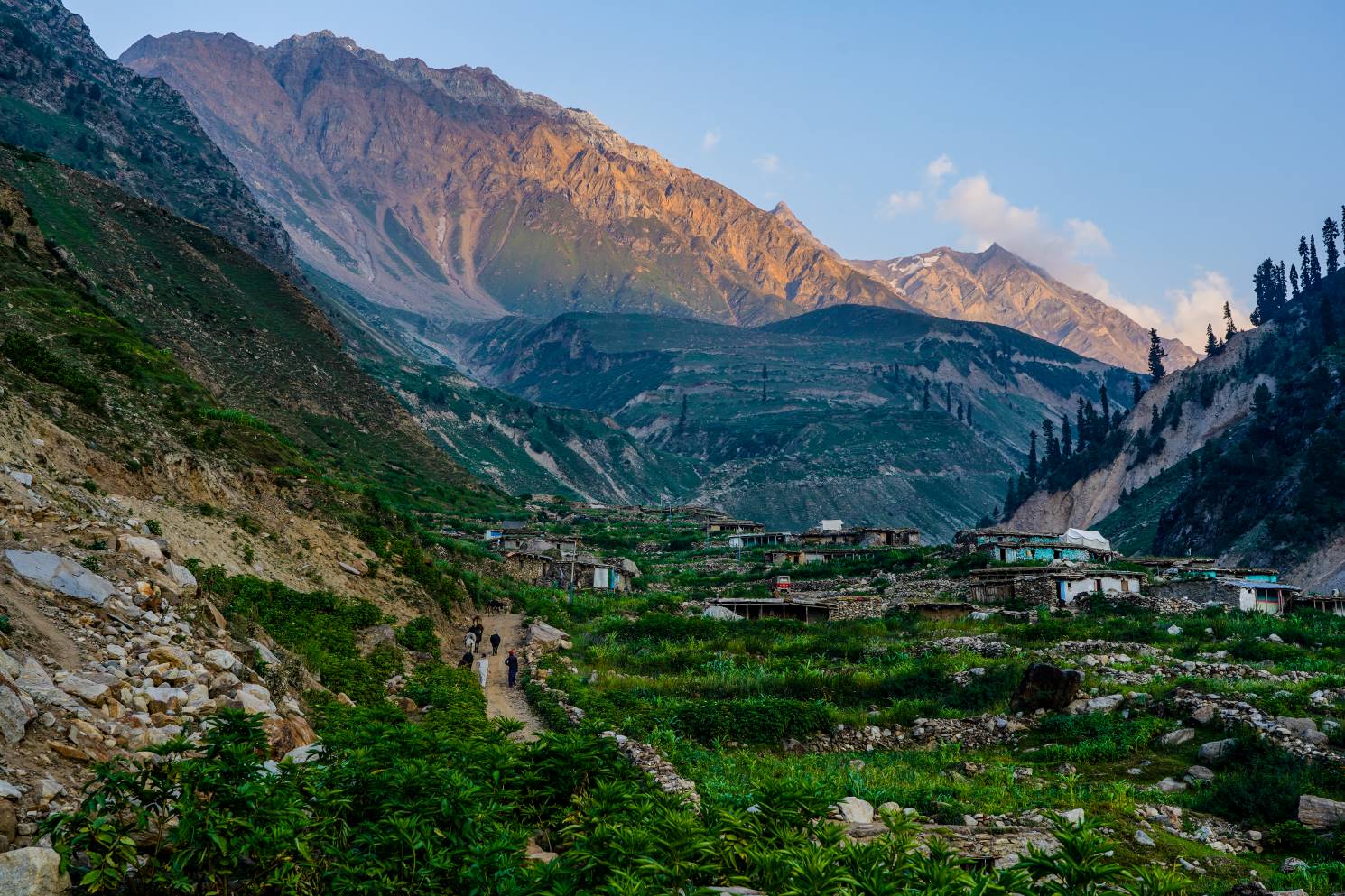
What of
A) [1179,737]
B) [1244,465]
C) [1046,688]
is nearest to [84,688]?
[1179,737]

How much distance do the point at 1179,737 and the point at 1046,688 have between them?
5.24 meters

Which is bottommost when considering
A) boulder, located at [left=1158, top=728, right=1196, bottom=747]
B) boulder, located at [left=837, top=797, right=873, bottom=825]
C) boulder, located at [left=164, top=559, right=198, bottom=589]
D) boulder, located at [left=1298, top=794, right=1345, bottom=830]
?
boulder, located at [left=1158, top=728, right=1196, bottom=747]

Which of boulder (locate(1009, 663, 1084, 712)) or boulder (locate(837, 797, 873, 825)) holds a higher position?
boulder (locate(837, 797, 873, 825))

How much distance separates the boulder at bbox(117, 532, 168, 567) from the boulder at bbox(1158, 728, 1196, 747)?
24.5 m

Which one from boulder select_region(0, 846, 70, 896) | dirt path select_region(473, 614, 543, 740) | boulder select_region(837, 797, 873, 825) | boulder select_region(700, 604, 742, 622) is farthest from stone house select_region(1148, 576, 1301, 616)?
boulder select_region(0, 846, 70, 896)

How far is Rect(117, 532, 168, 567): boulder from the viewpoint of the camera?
19.1 metres

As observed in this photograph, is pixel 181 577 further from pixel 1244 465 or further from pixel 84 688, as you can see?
pixel 1244 465

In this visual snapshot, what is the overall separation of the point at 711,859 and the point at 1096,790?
12.4 meters

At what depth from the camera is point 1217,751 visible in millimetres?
22781

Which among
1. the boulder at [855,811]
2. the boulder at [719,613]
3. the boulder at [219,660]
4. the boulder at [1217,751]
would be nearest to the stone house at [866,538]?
the boulder at [719,613]

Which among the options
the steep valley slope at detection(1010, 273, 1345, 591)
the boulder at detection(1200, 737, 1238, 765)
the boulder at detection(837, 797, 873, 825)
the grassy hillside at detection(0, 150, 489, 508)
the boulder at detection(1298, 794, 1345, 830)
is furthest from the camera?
the steep valley slope at detection(1010, 273, 1345, 591)

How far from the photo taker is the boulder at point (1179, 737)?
24.5m

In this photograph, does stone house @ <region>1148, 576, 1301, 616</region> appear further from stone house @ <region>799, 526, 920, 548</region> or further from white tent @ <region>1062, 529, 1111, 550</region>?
stone house @ <region>799, 526, 920, 548</region>

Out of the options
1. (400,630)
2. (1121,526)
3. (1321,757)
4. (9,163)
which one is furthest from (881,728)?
(1121,526)
